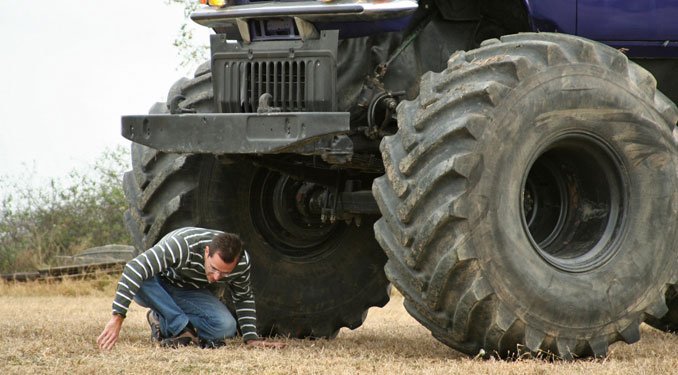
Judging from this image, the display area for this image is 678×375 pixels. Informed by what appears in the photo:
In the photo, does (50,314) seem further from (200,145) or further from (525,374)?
(525,374)

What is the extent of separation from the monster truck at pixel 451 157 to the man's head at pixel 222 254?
57 cm

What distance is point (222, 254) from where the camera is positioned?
7.50m

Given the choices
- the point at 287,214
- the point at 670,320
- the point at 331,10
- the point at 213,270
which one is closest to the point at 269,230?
the point at 287,214


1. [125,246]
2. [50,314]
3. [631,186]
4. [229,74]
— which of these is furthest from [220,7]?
[125,246]

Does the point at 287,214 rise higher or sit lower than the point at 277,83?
lower

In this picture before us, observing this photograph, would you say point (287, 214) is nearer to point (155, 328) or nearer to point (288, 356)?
point (155, 328)

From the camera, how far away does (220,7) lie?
758 cm

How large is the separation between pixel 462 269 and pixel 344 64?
6.05 ft

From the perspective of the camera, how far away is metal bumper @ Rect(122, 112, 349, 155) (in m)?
6.80

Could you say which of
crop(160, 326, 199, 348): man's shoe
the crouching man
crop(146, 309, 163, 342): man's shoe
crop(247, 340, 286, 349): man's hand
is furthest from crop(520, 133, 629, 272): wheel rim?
crop(146, 309, 163, 342): man's shoe

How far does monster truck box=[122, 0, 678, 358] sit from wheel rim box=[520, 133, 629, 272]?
1 cm

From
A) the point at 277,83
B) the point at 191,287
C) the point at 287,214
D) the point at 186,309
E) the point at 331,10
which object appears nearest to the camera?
the point at 331,10

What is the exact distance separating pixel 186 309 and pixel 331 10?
2.20m

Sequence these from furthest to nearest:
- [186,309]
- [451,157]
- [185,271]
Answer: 1. [186,309]
2. [185,271]
3. [451,157]
